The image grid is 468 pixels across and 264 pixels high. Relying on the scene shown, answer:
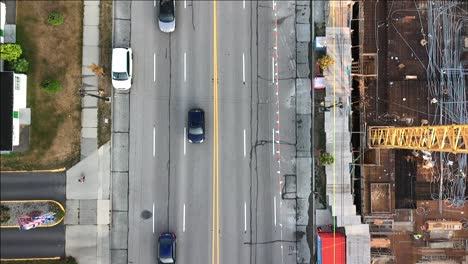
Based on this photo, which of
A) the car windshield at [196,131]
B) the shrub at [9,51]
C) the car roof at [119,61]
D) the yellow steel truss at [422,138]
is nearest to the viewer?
the yellow steel truss at [422,138]

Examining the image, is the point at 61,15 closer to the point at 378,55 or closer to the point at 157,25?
the point at 157,25

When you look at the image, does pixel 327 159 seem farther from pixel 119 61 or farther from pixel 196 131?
pixel 119 61

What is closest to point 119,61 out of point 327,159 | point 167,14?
point 167,14

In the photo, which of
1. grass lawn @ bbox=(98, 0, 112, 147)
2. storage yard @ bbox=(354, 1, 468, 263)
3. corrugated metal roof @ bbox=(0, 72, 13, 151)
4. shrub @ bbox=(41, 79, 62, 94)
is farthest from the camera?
storage yard @ bbox=(354, 1, 468, 263)

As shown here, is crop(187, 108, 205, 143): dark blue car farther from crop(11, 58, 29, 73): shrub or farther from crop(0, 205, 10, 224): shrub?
crop(0, 205, 10, 224): shrub

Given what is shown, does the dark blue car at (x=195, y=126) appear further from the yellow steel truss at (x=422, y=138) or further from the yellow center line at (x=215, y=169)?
the yellow steel truss at (x=422, y=138)

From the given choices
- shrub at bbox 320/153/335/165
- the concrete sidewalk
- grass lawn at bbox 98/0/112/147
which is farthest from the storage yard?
the concrete sidewalk

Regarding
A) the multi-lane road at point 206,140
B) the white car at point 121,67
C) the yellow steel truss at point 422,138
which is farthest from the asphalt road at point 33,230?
the yellow steel truss at point 422,138

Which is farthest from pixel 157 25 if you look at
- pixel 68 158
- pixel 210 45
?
pixel 68 158
